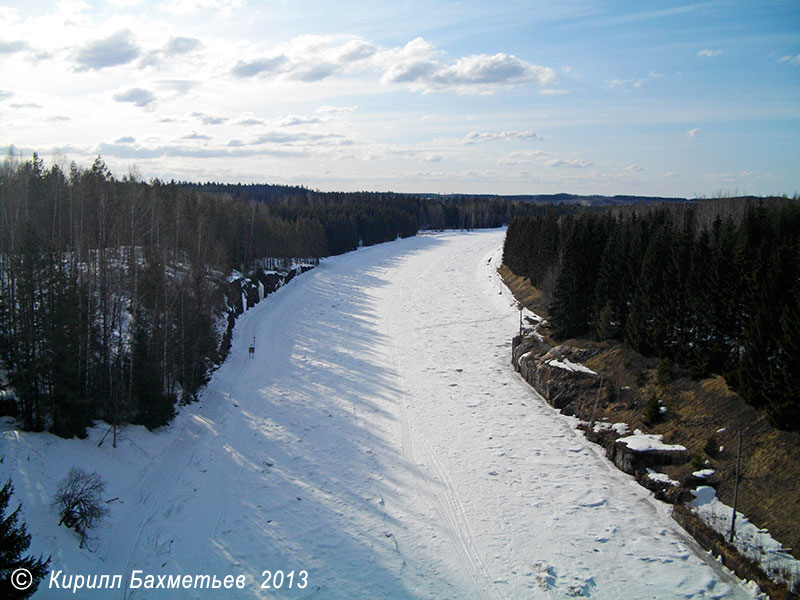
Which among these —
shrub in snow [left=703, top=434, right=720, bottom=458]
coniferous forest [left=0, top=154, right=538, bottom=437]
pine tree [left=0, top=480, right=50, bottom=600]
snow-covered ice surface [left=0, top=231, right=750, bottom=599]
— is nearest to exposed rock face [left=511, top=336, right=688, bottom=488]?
snow-covered ice surface [left=0, top=231, right=750, bottom=599]

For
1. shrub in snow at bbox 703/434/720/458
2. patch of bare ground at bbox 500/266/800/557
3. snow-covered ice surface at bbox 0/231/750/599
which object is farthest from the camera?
shrub in snow at bbox 703/434/720/458

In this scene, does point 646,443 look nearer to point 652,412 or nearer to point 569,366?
point 652,412

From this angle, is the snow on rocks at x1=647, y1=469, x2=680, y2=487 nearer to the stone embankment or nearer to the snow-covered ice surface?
the stone embankment

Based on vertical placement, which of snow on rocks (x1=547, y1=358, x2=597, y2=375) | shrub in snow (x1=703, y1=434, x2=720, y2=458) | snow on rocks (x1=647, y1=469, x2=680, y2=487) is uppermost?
snow on rocks (x1=547, y1=358, x2=597, y2=375)

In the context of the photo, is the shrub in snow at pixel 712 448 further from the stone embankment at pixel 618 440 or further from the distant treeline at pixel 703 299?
the distant treeline at pixel 703 299

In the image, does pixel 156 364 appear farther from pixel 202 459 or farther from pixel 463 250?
pixel 463 250
